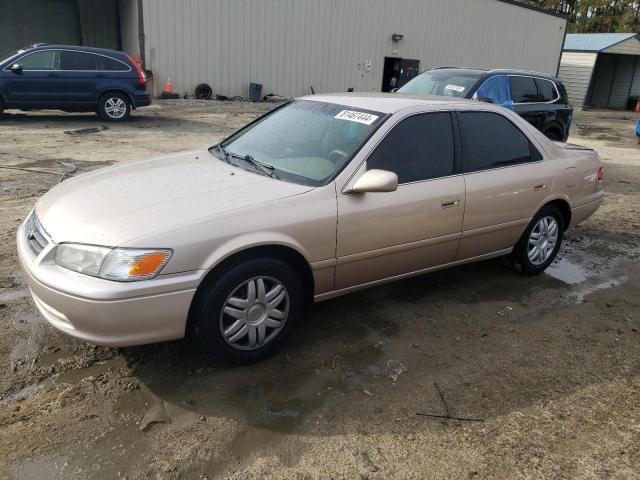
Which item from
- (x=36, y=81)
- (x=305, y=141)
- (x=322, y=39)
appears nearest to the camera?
(x=305, y=141)

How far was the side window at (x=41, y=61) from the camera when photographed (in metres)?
11.4

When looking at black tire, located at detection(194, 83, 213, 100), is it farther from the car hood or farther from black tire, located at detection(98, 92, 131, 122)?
the car hood

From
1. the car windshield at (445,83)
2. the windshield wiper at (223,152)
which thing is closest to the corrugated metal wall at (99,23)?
the car windshield at (445,83)

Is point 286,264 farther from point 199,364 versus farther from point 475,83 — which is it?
point 475,83

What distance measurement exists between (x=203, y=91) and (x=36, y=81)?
7.00 m

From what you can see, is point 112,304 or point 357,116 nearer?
point 112,304

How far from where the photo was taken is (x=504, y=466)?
8.21ft

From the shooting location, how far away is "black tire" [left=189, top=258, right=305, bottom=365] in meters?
2.87

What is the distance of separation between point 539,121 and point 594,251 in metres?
4.00

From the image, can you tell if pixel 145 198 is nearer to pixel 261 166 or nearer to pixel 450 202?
pixel 261 166

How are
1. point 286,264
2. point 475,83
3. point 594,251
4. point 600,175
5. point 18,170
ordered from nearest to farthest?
point 286,264, point 600,175, point 594,251, point 18,170, point 475,83

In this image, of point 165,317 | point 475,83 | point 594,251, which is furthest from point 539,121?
point 165,317

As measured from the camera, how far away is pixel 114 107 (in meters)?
12.4

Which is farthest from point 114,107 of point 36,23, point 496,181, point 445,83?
point 496,181
